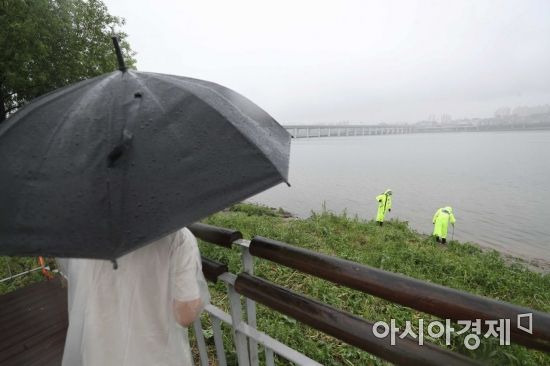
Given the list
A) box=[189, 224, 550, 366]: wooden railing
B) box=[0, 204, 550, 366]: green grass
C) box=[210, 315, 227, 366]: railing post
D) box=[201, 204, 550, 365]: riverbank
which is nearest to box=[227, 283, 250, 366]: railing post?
box=[189, 224, 550, 366]: wooden railing

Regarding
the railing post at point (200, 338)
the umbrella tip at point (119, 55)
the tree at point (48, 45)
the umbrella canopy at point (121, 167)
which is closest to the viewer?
the umbrella canopy at point (121, 167)

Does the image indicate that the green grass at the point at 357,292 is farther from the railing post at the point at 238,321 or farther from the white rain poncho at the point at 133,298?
the white rain poncho at the point at 133,298

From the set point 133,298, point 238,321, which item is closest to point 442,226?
point 238,321

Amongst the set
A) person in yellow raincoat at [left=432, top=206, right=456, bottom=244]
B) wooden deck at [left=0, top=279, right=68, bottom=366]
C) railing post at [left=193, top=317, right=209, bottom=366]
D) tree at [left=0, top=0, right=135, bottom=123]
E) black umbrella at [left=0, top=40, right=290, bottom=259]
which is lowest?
person in yellow raincoat at [left=432, top=206, right=456, bottom=244]

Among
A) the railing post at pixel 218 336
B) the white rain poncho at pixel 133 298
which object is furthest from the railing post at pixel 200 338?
the white rain poncho at pixel 133 298

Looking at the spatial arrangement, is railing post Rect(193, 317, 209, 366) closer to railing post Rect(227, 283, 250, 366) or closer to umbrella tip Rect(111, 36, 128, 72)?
railing post Rect(227, 283, 250, 366)

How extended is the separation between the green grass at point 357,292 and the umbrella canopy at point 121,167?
2537 millimetres

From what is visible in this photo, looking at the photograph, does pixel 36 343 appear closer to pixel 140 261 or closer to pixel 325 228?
pixel 140 261

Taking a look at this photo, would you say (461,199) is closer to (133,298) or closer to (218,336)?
(218,336)

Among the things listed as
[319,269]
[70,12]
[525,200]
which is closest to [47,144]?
[319,269]

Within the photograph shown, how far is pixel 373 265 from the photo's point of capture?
654 centimetres

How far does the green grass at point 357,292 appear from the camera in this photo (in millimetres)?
Result: 3572

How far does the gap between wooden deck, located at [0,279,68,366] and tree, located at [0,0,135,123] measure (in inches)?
405

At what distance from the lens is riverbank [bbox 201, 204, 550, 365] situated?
11.8 ft
